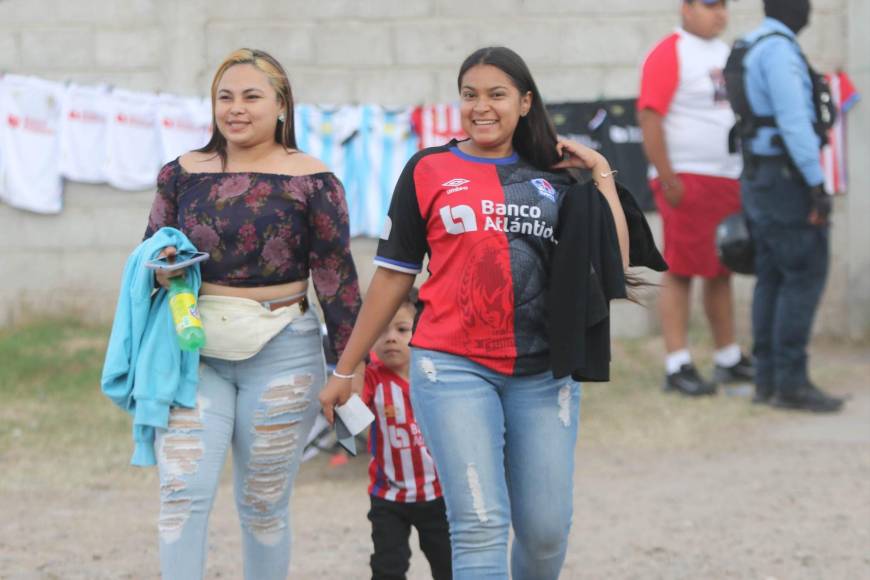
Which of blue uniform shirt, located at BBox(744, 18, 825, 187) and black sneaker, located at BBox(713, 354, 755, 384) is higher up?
blue uniform shirt, located at BBox(744, 18, 825, 187)

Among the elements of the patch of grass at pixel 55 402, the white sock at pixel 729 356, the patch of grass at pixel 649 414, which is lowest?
the patch of grass at pixel 55 402

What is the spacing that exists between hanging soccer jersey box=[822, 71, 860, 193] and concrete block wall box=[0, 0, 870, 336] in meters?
0.09

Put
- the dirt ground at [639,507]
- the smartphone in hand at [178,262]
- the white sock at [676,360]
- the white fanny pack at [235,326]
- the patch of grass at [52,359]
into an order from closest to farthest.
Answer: the smartphone in hand at [178,262] → the white fanny pack at [235,326] → the dirt ground at [639,507] → the white sock at [676,360] → the patch of grass at [52,359]

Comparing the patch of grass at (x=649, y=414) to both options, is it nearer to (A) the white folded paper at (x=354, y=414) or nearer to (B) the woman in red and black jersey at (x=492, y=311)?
(A) the white folded paper at (x=354, y=414)

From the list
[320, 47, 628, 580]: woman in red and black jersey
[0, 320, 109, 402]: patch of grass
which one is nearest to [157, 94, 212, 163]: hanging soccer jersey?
[0, 320, 109, 402]: patch of grass

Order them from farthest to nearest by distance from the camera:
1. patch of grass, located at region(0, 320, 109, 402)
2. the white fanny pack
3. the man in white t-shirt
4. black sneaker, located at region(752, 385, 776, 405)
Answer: patch of grass, located at region(0, 320, 109, 402), the man in white t-shirt, black sneaker, located at region(752, 385, 776, 405), the white fanny pack

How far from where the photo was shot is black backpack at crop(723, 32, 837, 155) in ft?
22.9

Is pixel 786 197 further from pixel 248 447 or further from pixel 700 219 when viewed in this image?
pixel 248 447

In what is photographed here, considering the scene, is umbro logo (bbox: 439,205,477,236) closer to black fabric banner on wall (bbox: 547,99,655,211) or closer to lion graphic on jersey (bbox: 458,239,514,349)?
lion graphic on jersey (bbox: 458,239,514,349)

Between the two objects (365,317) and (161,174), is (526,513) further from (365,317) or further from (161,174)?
(161,174)

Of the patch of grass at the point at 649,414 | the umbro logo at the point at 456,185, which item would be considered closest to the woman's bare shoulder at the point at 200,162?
the umbro logo at the point at 456,185

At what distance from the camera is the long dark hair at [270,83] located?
4109mm

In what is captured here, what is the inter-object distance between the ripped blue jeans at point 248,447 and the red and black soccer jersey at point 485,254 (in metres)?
0.51

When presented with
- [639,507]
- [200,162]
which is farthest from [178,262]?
[639,507]
